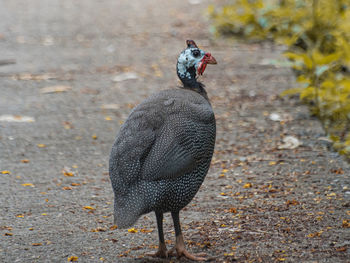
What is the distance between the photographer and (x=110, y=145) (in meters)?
5.59

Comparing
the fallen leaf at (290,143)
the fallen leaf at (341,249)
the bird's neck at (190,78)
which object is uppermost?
the bird's neck at (190,78)

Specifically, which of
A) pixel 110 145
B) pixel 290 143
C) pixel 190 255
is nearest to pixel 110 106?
Answer: pixel 110 145

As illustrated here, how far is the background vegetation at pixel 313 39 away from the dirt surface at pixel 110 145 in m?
0.23

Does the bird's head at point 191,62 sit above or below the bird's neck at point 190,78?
above

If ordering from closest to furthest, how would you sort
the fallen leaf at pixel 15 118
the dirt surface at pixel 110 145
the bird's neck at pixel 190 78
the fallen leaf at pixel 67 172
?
the dirt surface at pixel 110 145 → the bird's neck at pixel 190 78 → the fallen leaf at pixel 67 172 → the fallen leaf at pixel 15 118

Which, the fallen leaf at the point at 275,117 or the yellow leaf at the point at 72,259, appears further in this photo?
the fallen leaf at the point at 275,117

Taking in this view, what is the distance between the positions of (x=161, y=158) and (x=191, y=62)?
0.72 m

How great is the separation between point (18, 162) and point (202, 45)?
4.38 metres

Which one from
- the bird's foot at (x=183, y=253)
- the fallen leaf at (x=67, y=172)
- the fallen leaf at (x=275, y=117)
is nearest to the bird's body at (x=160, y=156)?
the bird's foot at (x=183, y=253)

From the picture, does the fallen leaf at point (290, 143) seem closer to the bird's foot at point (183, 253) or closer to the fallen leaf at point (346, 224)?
the fallen leaf at point (346, 224)

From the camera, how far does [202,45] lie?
8914mm

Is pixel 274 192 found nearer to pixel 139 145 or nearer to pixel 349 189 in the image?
pixel 349 189

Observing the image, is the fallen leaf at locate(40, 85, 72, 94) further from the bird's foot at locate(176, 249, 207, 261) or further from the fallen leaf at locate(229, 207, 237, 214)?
the bird's foot at locate(176, 249, 207, 261)

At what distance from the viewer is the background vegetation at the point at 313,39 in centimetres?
602
